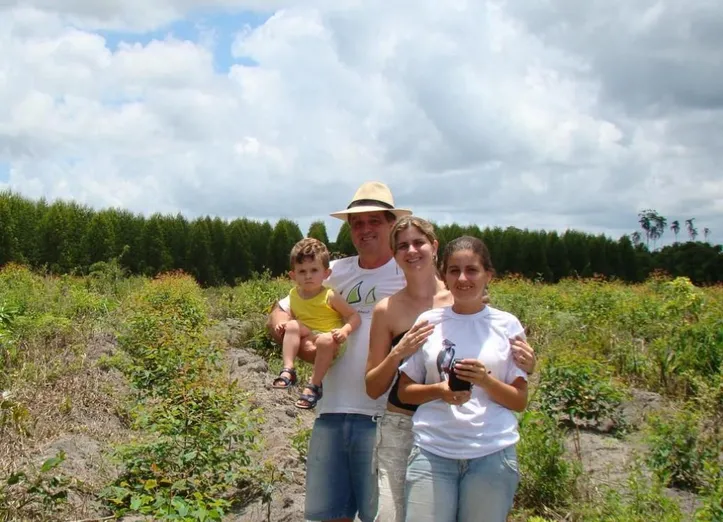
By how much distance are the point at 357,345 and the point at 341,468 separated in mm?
503

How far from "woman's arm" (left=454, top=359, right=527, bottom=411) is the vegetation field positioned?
1.40 m

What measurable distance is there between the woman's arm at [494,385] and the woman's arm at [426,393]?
0.06 m

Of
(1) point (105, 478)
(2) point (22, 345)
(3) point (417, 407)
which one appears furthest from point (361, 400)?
(2) point (22, 345)

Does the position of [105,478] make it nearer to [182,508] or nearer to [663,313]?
[182,508]

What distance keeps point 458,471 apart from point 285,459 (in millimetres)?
3161

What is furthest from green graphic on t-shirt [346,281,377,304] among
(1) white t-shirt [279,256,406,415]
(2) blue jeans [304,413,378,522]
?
(2) blue jeans [304,413,378,522]

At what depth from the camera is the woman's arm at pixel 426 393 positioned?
279 centimetres

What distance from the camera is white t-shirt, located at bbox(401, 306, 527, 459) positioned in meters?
2.79

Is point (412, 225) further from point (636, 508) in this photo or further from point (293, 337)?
point (636, 508)

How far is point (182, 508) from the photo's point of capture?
3572mm

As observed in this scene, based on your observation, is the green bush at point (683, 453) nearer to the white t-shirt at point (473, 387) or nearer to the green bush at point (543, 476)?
the green bush at point (543, 476)

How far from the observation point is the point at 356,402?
11.0ft

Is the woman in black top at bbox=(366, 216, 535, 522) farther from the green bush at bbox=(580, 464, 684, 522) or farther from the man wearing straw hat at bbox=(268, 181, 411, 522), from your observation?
the green bush at bbox=(580, 464, 684, 522)

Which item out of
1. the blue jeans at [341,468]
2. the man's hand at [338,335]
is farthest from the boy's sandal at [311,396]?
the man's hand at [338,335]
